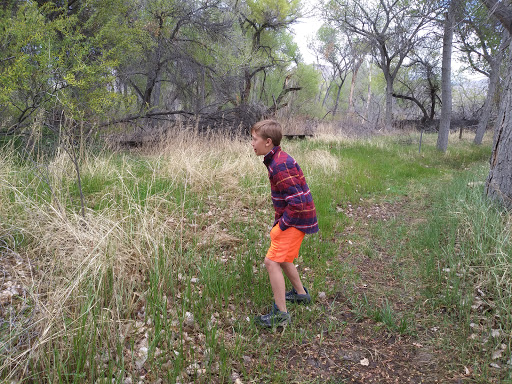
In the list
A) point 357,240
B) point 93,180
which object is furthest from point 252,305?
point 93,180

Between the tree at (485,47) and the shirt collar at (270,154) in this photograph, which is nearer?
the shirt collar at (270,154)

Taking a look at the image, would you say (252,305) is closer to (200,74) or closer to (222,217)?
(222,217)

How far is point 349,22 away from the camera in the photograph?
20312 millimetres

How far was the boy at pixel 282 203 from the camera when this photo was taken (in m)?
2.62

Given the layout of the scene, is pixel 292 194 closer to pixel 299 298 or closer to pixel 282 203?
pixel 282 203

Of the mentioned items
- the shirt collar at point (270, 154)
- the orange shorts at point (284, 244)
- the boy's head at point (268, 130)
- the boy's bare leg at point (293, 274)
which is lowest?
the boy's bare leg at point (293, 274)

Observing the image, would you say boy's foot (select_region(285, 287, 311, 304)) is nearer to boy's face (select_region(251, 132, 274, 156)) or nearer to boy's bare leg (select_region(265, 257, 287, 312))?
boy's bare leg (select_region(265, 257, 287, 312))

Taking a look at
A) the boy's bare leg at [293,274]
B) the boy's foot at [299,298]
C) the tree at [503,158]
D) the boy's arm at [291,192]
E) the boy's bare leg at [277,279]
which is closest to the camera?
the boy's arm at [291,192]

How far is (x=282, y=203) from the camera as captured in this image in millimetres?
2754

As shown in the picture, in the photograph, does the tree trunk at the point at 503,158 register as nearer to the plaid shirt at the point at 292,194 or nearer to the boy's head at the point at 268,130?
the plaid shirt at the point at 292,194

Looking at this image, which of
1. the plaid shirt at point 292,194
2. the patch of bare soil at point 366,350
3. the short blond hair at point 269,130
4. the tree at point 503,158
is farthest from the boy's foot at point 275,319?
the tree at point 503,158

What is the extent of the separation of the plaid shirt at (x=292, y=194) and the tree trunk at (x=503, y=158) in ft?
12.0

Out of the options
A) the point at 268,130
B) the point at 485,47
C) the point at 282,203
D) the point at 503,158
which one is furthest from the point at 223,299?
the point at 485,47

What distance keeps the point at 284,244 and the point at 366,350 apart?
107 cm
